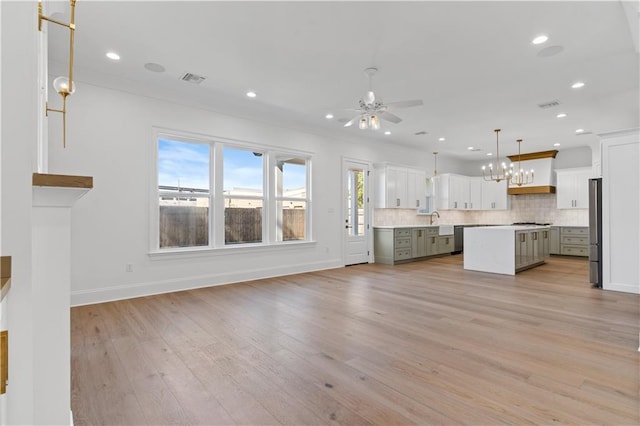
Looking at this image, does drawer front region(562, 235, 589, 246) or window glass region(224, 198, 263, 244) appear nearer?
window glass region(224, 198, 263, 244)

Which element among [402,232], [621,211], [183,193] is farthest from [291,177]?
[621,211]

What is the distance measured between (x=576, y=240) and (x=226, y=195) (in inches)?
348

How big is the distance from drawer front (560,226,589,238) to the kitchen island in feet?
8.12

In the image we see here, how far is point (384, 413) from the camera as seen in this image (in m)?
1.88

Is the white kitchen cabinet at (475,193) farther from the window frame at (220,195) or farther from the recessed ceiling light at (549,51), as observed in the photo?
the recessed ceiling light at (549,51)

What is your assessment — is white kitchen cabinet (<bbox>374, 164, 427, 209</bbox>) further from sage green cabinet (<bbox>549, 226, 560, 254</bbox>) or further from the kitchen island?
sage green cabinet (<bbox>549, 226, 560, 254</bbox>)

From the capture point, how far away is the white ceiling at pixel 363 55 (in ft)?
9.77

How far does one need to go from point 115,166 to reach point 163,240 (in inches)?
49.3

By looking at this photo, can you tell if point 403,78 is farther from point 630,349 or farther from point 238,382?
point 238,382

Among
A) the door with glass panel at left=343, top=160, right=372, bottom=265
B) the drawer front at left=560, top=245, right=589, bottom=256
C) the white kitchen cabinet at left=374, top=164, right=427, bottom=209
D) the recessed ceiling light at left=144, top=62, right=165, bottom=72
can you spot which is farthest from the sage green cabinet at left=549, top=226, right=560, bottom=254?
the recessed ceiling light at left=144, top=62, right=165, bottom=72

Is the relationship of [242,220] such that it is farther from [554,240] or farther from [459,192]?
[554,240]

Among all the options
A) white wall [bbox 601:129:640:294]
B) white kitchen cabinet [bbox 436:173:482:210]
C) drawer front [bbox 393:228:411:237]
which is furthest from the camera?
white kitchen cabinet [bbox 436:173:482:210]

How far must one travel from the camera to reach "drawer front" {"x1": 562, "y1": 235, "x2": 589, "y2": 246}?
27.6 ft

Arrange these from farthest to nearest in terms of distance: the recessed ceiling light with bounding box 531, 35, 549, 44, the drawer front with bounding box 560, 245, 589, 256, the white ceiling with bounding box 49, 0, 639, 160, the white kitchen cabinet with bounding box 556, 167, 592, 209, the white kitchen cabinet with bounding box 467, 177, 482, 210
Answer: the white kitchen cabinet with bounding box 467, 177, 482, 210 < the white kitchen cabinet with bounding box 556, 167, 592, 209 < the drawer front with bounding box 560, 245, 589, 256 < the recessed ceiling light with bounding box 531, 35, 549, 44 < the white ceiling with bounding box 49, 0, 639, 160
